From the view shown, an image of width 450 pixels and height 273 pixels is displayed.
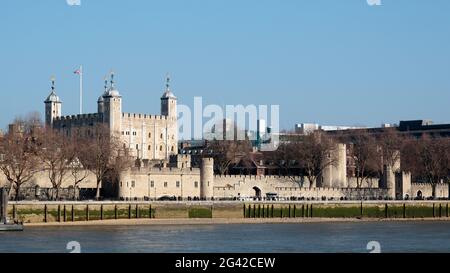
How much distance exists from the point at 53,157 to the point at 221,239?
3436 centimetres

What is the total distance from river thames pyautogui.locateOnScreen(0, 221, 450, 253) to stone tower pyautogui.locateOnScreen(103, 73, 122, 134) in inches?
1987

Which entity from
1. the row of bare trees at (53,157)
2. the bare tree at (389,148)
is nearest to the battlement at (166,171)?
the row of bare trees at (53,157)

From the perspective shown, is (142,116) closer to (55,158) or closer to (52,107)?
(52,107)

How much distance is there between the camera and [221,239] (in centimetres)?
5534

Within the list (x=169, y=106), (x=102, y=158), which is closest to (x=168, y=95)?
(x=169, y=106)

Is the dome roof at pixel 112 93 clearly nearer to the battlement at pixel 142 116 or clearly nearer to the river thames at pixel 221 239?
the battlement at pixel 142 116

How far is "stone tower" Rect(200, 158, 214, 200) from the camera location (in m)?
95.4

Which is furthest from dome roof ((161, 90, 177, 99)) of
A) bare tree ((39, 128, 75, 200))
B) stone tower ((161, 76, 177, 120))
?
bare tree ((39, 128, 75, 200))

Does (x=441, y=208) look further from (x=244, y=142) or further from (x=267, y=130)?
(x=267, y=130)

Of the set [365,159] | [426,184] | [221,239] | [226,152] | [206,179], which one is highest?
[226,152]

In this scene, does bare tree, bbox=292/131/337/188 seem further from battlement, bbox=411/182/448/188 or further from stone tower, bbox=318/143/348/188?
battlement, bbox=411/182/448/188

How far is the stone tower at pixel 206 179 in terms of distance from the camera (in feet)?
313

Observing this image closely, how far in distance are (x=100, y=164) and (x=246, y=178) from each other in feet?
59.1
